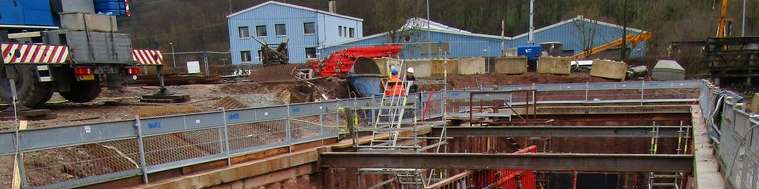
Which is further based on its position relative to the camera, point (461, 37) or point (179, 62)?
point (461, 37)

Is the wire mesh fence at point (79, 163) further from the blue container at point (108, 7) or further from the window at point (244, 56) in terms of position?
the window at point (244, 56)

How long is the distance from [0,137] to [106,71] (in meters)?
5.78

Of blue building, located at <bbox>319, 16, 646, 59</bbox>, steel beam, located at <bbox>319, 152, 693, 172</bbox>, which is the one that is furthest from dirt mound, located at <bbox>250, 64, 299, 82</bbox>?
blue building, located at <bbox>319, 16, 646, 59</bbox>

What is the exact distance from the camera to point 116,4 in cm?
1234

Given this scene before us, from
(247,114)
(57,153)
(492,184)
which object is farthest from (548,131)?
(57,153)

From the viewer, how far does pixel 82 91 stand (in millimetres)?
12883

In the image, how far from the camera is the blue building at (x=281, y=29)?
4831 centimetres

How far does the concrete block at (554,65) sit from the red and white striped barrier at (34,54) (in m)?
25.2

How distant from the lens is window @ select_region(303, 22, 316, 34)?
4850 centimetres

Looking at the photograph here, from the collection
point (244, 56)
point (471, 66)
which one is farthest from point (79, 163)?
point (244, 56)

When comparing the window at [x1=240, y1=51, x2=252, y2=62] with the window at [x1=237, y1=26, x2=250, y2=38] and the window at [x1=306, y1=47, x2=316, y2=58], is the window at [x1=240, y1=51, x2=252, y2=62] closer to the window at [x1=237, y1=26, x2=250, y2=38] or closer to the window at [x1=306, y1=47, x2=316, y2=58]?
the window at [x1=237, y1=26, x2=250, y2=38]

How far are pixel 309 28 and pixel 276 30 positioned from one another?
11.8 feet

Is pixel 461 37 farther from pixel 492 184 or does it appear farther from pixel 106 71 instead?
pixel 106 71

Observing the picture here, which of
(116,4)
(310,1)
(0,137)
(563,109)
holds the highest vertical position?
(310,1)
